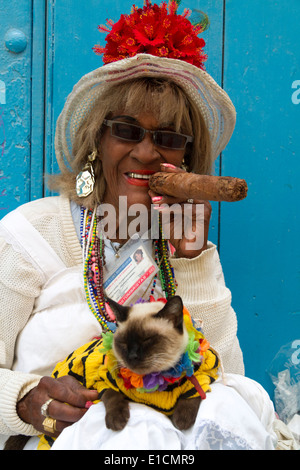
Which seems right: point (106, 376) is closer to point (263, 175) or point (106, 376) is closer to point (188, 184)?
point (188, 184)

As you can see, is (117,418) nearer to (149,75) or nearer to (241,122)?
(149,75)

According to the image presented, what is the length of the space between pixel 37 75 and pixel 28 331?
133cm

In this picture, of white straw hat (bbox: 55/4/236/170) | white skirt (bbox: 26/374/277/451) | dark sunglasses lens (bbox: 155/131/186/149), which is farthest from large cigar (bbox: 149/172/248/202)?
white skirt (bbox: 26/374/277/451)

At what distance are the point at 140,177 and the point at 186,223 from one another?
29 centimetres

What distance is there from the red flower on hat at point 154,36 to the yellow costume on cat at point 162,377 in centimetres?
106

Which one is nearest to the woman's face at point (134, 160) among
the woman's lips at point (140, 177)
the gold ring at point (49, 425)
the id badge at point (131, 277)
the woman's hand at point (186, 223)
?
the woman's lips at point (140, 177)

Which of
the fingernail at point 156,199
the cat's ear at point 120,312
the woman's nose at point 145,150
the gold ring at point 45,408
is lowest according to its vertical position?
the gold ring at point 45,408

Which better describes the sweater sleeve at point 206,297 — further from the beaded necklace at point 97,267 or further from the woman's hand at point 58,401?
the woman's hand at point 58,401

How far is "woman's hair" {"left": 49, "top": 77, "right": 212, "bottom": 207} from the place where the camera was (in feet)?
5.56

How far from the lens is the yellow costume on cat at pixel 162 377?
1.15 metres

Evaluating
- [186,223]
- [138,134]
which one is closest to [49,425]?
[186,223]
